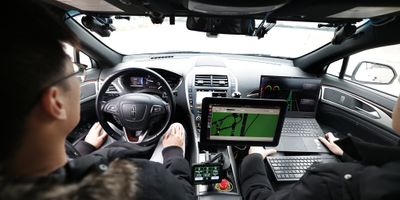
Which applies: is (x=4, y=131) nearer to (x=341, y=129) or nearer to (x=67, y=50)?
(x=67, y=50)

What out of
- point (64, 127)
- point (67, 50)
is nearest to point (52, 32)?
point (67, 50)

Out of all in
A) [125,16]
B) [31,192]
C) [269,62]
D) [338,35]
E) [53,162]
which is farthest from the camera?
[269,62]

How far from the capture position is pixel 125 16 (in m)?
1.42

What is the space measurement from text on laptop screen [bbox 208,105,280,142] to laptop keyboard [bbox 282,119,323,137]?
Result: 1.98 ft

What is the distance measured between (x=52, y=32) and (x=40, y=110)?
17cm

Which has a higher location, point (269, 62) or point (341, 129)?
point (269, 62)

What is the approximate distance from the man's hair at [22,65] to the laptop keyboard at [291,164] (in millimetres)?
1385

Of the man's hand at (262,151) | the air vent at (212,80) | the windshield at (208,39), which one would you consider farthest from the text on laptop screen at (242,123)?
the windshield at (208,39)

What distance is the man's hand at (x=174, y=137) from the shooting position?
1.77 m

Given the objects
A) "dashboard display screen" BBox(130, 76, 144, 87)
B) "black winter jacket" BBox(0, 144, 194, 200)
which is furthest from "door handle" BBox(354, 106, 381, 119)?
"black winter jacket" BBox(0, 144, 194, 200)

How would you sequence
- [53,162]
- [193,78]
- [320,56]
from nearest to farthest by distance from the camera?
[53,162], [193,78], [320,56]

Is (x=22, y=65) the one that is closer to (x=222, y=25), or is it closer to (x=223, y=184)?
(x=222, y=25)

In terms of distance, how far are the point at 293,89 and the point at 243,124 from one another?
78 centimetres

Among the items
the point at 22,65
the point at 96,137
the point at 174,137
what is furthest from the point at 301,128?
the point at 22,65
